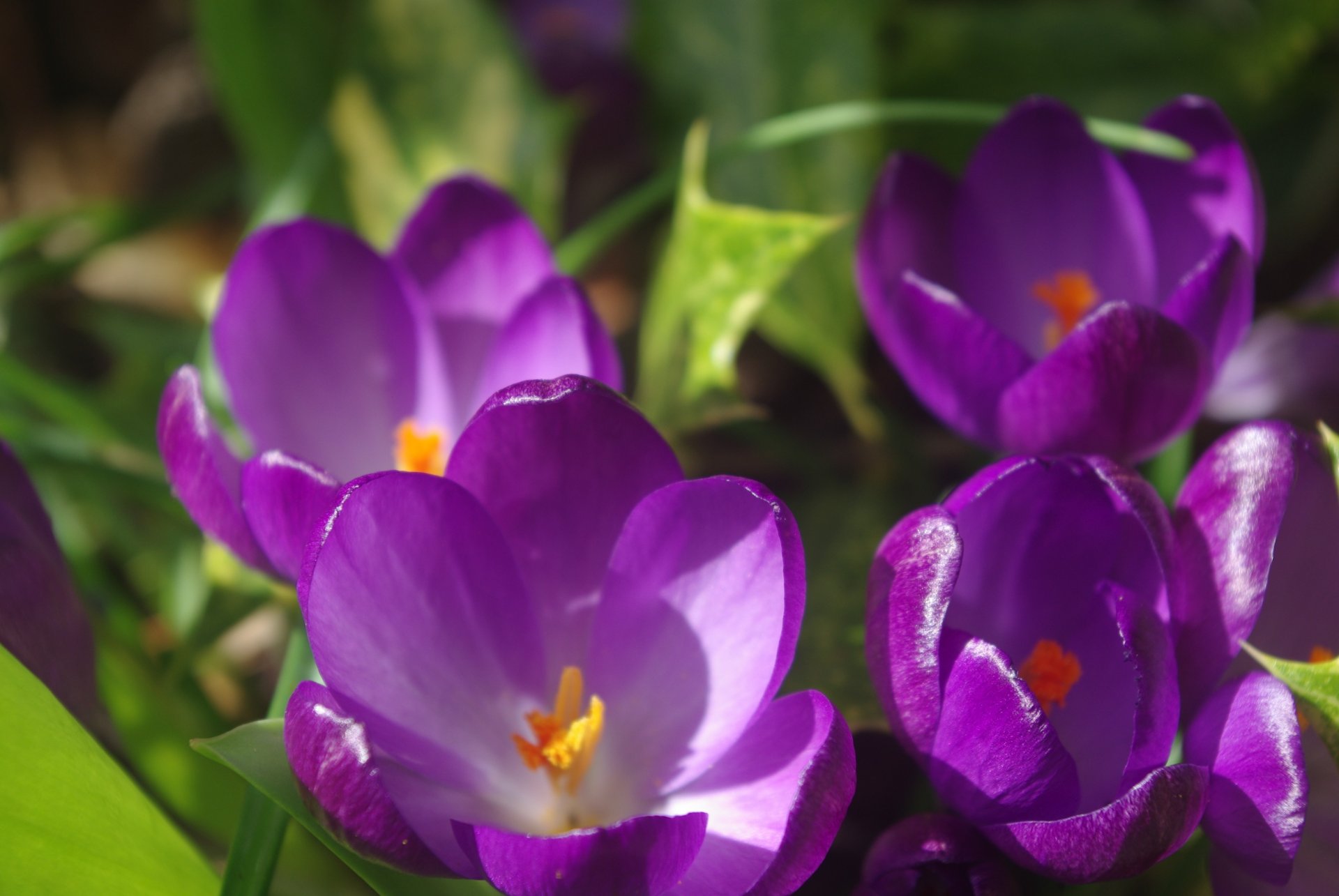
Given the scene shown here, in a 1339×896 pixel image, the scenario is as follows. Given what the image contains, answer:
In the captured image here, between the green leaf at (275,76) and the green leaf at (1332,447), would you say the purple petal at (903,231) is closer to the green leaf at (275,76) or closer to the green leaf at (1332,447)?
the green leaf at (1332,447)

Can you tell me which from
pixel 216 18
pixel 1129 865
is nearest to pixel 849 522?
pixel 1129 865

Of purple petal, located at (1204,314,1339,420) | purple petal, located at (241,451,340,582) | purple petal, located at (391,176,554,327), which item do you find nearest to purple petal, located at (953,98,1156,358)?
purple petal, located at (1204,314,1339,420)

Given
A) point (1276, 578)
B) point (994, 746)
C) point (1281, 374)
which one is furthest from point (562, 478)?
point (1281, 374)

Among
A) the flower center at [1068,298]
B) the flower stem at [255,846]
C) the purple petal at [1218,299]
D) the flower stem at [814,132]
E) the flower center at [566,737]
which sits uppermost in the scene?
the flower stem at [814,132]

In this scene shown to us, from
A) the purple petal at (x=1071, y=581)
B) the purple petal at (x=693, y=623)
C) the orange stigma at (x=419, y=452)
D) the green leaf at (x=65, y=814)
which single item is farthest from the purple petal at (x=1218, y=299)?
the green leaf at (x=65, y=814)

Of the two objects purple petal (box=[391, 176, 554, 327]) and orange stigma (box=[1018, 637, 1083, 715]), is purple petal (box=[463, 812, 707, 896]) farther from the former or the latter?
purple petal (box=[391, 176, 554, 327])
